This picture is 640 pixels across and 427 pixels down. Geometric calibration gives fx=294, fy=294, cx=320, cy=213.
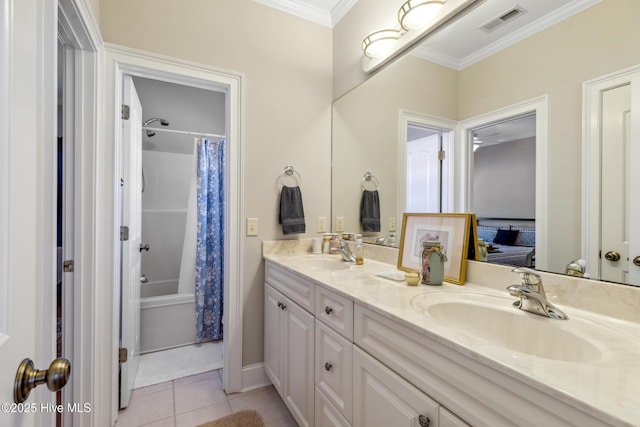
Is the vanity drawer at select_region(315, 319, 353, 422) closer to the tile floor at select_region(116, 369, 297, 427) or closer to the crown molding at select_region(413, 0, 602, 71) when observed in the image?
the tile floor at select_region(116, 369, 297, 427)

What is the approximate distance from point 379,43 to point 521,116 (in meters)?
0.98

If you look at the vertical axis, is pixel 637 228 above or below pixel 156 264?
above

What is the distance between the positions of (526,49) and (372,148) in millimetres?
974

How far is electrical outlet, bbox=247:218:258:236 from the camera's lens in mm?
1928

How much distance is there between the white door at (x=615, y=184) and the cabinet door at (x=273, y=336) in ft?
4.51

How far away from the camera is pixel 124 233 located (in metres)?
1.68

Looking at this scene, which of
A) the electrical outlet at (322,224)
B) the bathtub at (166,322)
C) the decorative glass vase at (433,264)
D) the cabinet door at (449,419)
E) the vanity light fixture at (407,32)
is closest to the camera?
the cabinet door at (449,419)

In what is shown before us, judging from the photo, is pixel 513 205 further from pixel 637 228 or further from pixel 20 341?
pixel 20 341

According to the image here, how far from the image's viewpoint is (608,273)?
2.97ft

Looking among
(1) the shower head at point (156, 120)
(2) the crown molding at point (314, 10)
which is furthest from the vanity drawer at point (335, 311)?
(1) the shower head at point (156, 120)

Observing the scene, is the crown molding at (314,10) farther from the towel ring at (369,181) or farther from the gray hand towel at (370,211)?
the gray hand towel at (370,211)

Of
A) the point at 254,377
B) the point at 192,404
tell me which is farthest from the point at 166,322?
the point at 254,377

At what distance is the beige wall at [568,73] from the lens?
879 millimetres

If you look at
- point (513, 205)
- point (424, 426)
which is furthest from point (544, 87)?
point (424, 426)
